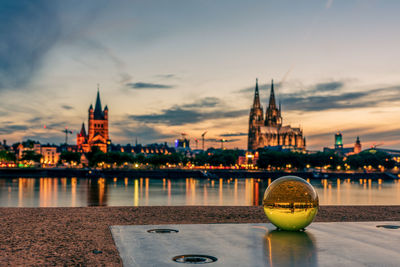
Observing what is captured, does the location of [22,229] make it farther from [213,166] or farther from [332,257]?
[213,166]

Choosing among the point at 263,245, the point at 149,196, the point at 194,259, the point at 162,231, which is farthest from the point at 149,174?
the point at 194,259

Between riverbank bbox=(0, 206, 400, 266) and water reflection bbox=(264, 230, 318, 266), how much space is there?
3.36m

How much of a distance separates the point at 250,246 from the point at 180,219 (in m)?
7.99

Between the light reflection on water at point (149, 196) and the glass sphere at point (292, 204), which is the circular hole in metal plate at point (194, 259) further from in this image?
the light reflection on water at point (149, 196)

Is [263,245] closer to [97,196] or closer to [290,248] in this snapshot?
[290,248]

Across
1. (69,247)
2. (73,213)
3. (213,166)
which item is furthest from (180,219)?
(213,166)

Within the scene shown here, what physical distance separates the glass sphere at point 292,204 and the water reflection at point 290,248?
0.30m

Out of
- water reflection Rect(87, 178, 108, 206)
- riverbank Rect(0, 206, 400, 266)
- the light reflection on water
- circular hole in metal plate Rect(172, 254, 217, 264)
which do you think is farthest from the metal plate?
Result: water reflection Rect(87, 178, 108, 206)

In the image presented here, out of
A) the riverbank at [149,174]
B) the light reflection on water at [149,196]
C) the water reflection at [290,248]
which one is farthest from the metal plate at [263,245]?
the riverbank at [149,174]

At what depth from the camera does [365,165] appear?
590 feet

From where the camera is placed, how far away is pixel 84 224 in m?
15.9

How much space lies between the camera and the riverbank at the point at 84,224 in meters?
10.2

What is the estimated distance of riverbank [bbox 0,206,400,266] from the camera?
10156 mm

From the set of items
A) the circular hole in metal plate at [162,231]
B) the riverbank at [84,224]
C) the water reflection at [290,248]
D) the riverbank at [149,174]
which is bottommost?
the riverbank at [149,174]
